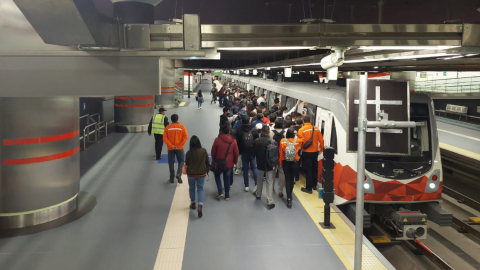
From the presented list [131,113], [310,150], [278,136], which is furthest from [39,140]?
[131,113]

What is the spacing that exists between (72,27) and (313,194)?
5896mm

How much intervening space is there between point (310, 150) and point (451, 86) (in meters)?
19.4

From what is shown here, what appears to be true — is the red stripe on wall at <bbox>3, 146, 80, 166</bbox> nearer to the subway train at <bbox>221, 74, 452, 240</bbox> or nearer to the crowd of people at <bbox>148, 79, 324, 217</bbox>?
the crowd of people at <bbox>148, 79, 324, 217</bbox>

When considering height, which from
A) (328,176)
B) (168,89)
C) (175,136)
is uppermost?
(168,89)

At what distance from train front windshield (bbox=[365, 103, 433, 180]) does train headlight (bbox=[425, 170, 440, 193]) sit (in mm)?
140

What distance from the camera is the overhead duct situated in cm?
323

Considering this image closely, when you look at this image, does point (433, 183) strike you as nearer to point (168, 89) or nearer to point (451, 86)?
point (168, 89)

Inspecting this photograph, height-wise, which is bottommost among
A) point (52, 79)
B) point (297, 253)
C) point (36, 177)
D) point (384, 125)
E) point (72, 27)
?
point (297, 253)

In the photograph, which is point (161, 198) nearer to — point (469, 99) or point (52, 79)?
point (52, 79)

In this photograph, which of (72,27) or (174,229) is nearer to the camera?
(72,27)

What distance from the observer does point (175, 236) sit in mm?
5953

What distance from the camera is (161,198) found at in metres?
7.70

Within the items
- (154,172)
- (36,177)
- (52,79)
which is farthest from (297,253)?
(154,172)

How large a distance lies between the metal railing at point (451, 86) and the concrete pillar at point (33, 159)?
21650mm
